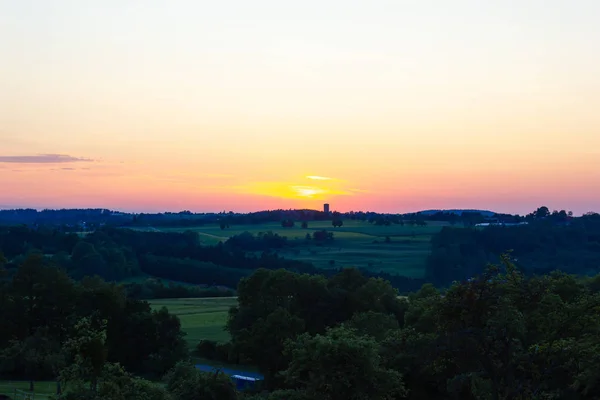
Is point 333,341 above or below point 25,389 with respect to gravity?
above

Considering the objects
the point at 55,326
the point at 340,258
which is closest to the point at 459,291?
the point at 55,326

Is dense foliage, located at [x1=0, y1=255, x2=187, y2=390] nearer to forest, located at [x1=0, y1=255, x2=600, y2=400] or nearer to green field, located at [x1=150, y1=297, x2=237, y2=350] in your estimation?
forest, located at [x1=0, y1=255, x2=600, y2=400]

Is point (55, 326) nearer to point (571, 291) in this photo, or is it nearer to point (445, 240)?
point (571, 291)

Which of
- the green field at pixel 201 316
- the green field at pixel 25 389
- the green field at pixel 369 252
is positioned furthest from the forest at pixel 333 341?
the green field at pixel 369 252

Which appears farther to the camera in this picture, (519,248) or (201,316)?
(519,248)

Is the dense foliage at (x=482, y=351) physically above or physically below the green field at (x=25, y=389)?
above

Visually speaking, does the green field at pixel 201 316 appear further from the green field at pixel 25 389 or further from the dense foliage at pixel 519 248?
the dense foliage at pixel 519 248

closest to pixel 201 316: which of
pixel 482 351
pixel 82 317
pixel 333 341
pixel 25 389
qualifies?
pixel 82 317

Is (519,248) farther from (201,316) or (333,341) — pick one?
(333,341)
